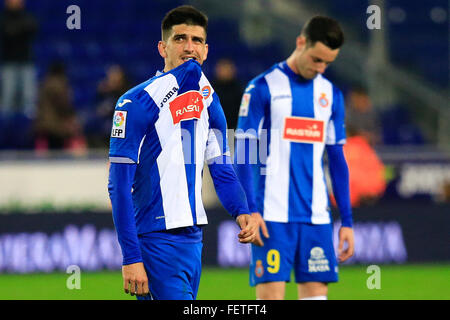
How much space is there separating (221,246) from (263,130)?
4.94 meters

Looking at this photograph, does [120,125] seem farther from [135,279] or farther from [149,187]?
[135,279]

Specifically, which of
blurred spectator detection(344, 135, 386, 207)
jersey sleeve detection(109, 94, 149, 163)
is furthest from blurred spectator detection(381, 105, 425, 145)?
jersey sleeve detection(109, 94, 149, 163)

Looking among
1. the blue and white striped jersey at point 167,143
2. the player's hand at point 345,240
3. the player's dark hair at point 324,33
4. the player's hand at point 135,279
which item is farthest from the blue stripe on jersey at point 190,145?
the player's hand at point 345,240

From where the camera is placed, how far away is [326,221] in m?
5.55

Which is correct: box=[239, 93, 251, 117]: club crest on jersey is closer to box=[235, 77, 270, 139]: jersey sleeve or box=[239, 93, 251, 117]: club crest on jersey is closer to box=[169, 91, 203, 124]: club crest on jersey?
box=[235, 77, 270, 139]: jersey sleeve

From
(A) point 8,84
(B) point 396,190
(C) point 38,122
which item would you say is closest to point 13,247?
(C) point 38,122

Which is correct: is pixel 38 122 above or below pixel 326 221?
above

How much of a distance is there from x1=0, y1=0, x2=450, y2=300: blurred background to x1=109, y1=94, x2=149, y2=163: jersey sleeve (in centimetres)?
486

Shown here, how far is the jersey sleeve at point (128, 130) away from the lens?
3730mm

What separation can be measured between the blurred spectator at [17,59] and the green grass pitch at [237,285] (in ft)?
11.0

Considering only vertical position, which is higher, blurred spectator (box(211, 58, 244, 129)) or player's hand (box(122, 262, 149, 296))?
blurred spectator (box(211, 58, 244, 129))

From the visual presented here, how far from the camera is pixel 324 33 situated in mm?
5379

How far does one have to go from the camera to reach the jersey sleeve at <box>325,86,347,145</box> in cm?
558
